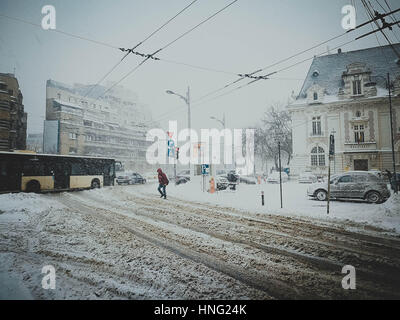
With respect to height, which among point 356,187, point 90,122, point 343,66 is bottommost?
point 356,187

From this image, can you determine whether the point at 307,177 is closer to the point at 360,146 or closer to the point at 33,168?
the point at 360,146

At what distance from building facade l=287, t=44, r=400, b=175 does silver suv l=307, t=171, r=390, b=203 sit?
4851 mm

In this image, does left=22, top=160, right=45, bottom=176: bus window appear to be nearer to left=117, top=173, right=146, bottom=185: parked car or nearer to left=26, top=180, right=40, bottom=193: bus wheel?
left=26, top=180, right=40, bottom=193: bus wheel

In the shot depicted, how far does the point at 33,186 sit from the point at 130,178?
975 centimetres

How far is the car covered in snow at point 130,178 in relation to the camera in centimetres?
2086

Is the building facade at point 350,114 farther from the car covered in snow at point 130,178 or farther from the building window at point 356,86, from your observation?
the car covered in snow at point 130,178

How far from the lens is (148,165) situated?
28000 millimetres

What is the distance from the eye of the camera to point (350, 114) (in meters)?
14.5

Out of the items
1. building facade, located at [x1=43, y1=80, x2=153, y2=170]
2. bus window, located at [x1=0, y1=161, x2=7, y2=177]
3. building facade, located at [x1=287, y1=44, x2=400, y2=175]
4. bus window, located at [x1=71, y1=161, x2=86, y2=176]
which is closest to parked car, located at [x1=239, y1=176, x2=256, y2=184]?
building facade, located at [x1=287, y1=44, x2=400, y2=175]

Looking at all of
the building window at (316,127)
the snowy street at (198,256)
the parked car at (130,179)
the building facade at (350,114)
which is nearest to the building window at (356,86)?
the building facade at (350,114)

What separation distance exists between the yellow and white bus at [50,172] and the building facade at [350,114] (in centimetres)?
1808

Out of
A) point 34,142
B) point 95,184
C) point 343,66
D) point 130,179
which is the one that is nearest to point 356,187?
point 343,66
